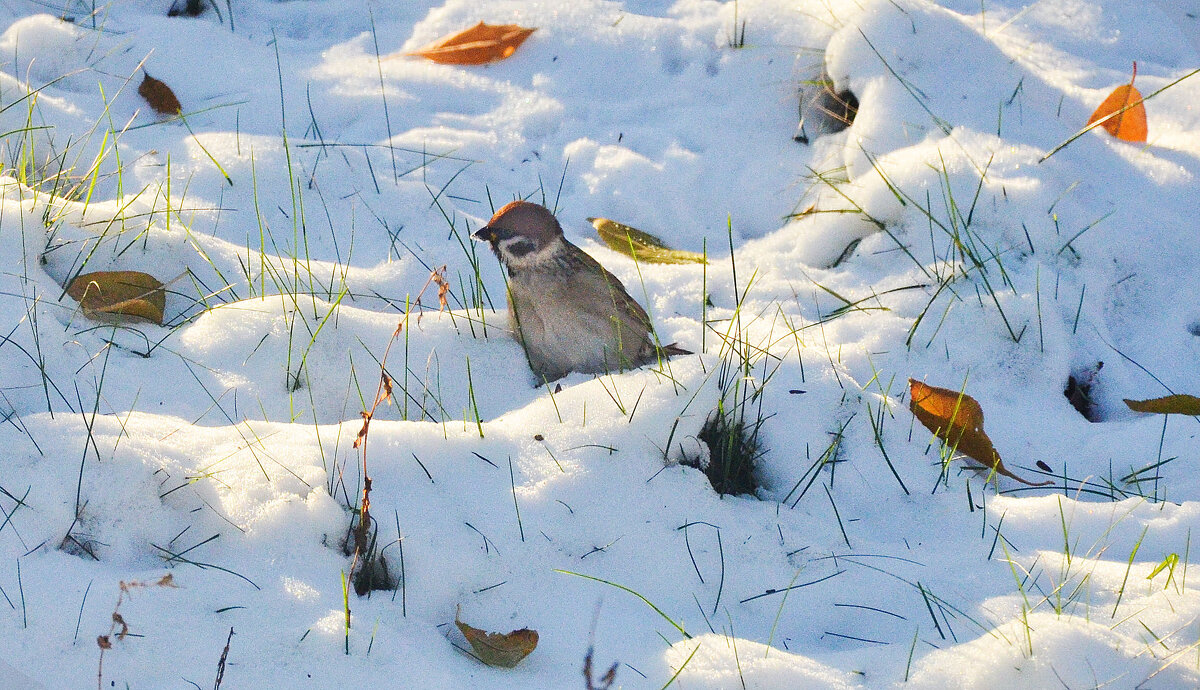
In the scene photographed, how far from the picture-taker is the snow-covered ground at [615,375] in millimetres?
2143

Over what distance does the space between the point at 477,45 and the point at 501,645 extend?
3.53 m

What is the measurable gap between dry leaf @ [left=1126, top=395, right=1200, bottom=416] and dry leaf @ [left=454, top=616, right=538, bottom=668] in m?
2.22

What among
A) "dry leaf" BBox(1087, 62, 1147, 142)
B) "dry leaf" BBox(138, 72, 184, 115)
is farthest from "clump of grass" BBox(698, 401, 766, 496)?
"dry leaf" BBox(138, 72, 184, 115)

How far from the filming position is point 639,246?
160 inches

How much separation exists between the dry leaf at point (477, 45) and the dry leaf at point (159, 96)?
1160 mm

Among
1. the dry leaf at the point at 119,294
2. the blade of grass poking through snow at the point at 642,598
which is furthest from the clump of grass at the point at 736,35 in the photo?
the blade of grass poking through snow at the point at 642,598

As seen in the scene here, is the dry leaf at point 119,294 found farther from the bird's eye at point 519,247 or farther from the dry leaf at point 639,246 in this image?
the dry leaf at point 639,246

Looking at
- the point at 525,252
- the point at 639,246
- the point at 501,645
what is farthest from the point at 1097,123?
the point at 501,645

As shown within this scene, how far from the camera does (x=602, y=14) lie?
16.4 ft

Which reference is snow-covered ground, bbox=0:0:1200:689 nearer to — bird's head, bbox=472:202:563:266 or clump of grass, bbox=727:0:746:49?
clump of grass, bbox=727:0:746:49

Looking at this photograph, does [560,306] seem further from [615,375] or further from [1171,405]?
[1171,405]

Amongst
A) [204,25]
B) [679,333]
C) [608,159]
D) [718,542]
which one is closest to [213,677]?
[718,542]

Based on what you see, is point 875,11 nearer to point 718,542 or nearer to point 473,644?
point 718,542

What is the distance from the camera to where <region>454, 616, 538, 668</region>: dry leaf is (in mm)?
2098
